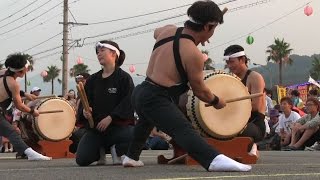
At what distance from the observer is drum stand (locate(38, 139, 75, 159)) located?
1001 centimetres

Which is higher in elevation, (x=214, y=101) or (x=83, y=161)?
(x=214, y=101)

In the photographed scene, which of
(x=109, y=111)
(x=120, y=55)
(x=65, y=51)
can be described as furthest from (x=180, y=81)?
(x=65, y=51)

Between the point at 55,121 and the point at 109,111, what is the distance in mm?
3463

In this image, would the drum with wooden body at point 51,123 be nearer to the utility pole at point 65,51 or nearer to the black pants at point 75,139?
the black pants at point 75,139

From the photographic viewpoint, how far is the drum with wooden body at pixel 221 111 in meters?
6.40

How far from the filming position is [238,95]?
21.3 feet

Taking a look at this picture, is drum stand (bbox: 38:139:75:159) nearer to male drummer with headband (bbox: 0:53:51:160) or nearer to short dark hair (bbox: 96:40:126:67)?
male drummer with headband (bbox: 0:53:51:160)

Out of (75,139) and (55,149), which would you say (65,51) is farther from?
(55,149)

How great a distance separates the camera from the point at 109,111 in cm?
691

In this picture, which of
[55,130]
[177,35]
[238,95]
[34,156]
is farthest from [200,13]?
[55,130]

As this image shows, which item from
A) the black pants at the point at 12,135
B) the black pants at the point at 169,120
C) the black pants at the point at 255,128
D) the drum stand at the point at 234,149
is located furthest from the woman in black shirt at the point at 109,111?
the black pants at the point at 12,135

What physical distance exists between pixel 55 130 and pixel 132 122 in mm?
3355

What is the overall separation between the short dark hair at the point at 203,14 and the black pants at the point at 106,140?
1.92 metres

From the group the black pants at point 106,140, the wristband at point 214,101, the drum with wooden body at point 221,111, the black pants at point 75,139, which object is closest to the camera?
the wristband at point 214,101
